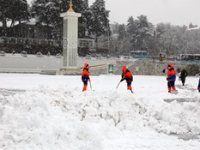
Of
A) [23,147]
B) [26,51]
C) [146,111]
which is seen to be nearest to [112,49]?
[26,51]

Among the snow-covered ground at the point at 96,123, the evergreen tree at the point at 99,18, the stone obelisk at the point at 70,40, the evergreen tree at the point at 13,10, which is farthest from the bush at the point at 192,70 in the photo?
the snow-covered ground at the point at 96,123

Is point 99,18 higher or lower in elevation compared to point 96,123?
higher

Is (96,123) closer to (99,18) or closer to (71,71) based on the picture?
(71,71)

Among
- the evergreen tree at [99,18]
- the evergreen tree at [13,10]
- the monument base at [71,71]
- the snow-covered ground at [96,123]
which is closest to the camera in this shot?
the snow-covered ground at [96,123]

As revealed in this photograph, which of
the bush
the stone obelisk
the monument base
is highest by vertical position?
the stone obelisk

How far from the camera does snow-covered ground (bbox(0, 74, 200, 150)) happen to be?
29.6ft

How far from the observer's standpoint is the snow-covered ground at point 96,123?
9016 mm

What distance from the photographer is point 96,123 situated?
1163 centimetres

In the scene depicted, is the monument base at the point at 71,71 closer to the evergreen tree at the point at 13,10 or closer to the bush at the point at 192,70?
the evergreen tree at the point at 13,10

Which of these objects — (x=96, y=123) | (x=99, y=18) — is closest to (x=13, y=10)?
(x=99, y=18)

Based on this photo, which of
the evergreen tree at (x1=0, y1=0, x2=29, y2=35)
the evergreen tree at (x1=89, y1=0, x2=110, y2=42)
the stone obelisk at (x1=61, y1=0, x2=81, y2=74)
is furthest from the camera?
the evergreen tree at (x1=89, y1=0, x2=110, y2=42)

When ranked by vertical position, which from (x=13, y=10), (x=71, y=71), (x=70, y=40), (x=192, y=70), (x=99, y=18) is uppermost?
(x=13, y=10)

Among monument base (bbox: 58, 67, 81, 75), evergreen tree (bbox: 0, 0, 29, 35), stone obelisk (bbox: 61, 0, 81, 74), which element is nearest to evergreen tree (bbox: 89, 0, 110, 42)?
evergreen tree (bbox: 0, 0, 29, 35)

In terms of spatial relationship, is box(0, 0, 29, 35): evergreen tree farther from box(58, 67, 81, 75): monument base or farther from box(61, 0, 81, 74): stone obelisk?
box(58, 67, 81, 75): monument base
